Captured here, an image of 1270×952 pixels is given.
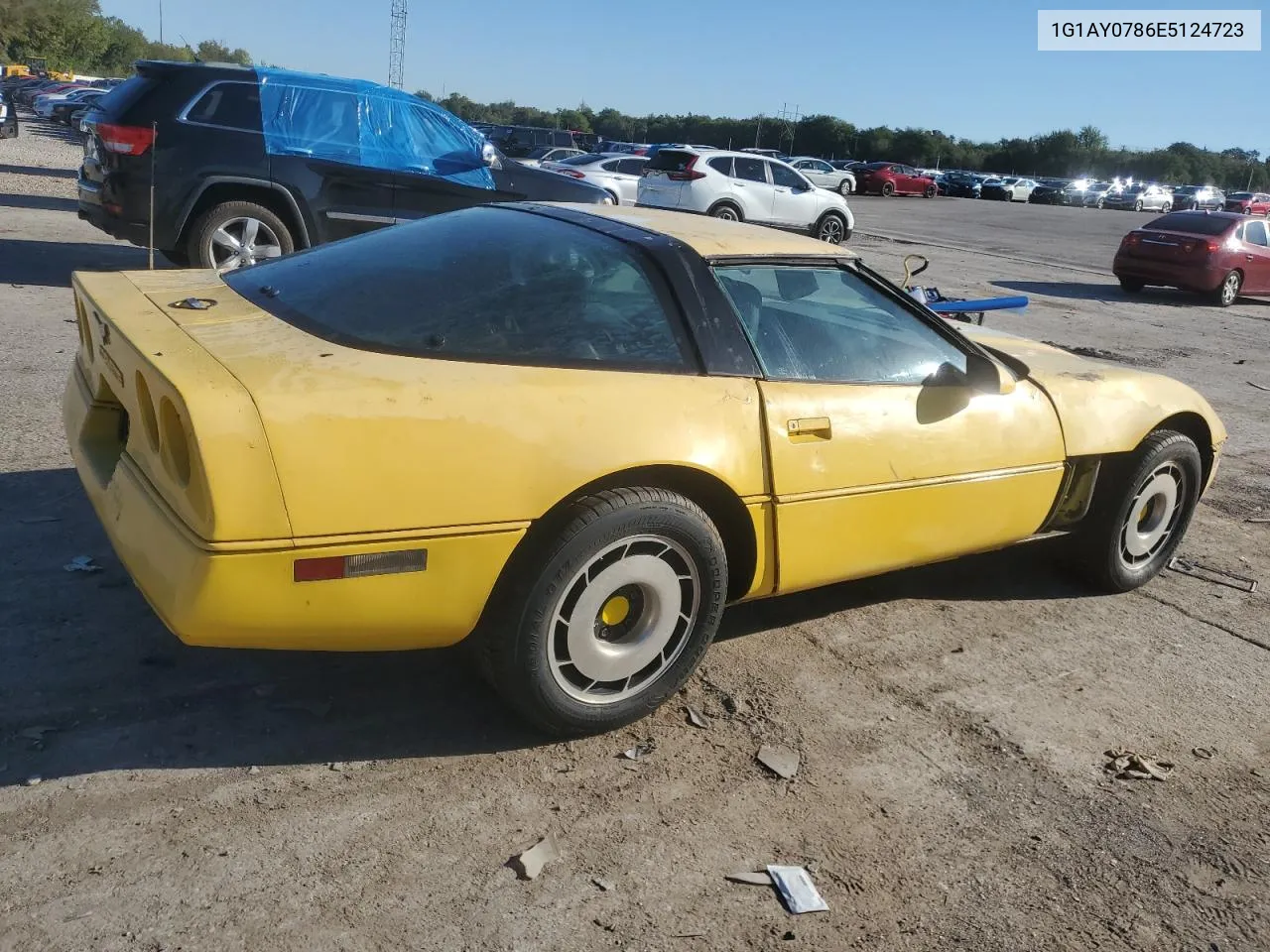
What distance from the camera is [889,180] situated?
43.8m

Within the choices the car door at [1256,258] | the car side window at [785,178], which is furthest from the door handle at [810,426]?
the car side window at [785,178]

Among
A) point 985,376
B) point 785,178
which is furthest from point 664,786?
point 785,178

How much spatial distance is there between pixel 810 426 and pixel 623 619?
82cm

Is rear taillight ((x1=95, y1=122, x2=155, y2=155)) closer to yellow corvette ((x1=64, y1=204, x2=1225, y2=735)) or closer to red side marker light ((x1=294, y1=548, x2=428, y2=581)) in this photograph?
yellow corvette ((x1=64, y1=204, x2=1225, y2=735))

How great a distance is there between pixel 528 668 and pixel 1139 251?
15.9 metres

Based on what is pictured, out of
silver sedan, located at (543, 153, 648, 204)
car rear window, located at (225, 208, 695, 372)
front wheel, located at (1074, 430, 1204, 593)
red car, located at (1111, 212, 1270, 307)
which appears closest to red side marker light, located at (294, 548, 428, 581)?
car rear window, located at (225, 208, 695, 372)

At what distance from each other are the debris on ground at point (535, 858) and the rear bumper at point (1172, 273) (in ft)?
52.0

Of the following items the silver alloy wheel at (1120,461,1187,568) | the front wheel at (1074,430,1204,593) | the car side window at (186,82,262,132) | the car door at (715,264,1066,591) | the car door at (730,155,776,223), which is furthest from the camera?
the car door at (730,155,776,223)

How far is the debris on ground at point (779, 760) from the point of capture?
118 inches

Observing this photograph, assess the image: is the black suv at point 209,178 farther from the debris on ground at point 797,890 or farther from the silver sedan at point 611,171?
the silver sedan at point 611,171

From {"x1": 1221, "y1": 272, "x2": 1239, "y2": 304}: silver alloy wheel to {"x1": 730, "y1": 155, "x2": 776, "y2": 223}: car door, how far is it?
24.6 ft

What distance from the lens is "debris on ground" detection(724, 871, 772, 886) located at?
2.54 metres

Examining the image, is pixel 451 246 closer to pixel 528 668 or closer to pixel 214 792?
pixel 528 668

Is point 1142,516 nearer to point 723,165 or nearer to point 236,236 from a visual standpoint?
point 236,236
